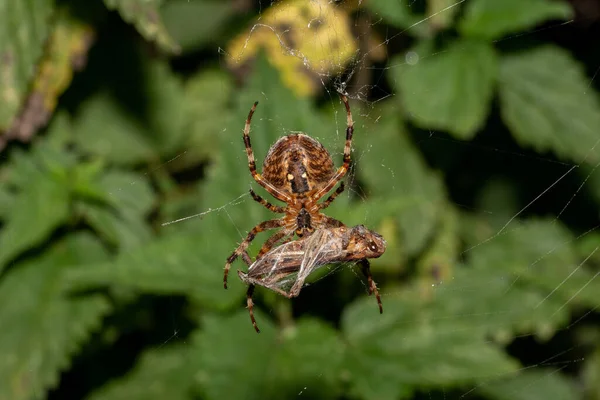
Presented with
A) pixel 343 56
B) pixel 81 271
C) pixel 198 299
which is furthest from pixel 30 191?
pixel 343 56

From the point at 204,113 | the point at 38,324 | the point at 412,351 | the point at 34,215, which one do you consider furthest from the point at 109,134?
the point at 412,351

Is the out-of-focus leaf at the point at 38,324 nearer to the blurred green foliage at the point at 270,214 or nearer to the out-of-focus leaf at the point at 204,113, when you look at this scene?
the blurred green foliage at the point at 270,214

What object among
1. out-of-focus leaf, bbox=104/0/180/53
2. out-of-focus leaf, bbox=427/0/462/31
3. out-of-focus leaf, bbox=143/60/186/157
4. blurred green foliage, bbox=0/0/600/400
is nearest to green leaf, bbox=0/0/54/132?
blurred green foliage, bbox=0/0/600/400

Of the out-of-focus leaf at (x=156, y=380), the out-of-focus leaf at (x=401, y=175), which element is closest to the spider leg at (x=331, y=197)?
the out-of-focus leaf at (x=401, y=175)

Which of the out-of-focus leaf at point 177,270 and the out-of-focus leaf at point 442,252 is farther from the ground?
the out-of-focus leaf at point 177,270

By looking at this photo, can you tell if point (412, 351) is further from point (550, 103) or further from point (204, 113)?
point (204, 113)

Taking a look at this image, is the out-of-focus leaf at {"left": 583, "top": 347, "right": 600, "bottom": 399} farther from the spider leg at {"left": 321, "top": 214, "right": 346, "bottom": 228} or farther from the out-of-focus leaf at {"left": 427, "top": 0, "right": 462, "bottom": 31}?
the out-of-focus leaf at {"left": 427, "top": 0, "right": 462, "bottom": 31}
